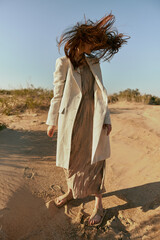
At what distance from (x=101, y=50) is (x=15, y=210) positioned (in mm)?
2029

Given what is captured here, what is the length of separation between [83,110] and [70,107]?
0.15 m

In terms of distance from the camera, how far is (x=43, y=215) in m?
2.17

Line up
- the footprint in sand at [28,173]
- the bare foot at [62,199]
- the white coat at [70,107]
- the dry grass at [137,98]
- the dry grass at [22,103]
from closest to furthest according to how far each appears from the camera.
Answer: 1. the white coat at [70,107]
2. the bare foot at [62,199]
3. the footprint in sand at [28,173]
4. the dry grass at [22,103]
5. the dry grass at [137,98]

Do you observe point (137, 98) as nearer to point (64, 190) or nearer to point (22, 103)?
point (22, 103)

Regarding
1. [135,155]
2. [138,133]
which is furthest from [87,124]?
[138,133]

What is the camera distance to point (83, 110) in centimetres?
210

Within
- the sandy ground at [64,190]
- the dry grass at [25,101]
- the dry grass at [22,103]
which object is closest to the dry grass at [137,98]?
the dry grass at [25,101]

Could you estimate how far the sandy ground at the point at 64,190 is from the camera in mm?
1948

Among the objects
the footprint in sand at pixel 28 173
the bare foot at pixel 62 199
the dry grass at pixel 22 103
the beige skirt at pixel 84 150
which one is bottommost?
the bare foot at pixel 62 199

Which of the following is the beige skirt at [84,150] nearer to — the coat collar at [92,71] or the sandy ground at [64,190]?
the coat collar at [92,71]

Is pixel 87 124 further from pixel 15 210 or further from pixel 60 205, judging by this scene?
pixel 15 210

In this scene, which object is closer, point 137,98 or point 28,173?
point 28,173

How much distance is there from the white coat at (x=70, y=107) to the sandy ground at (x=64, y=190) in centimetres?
63

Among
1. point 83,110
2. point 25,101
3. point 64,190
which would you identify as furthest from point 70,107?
point 25,101
